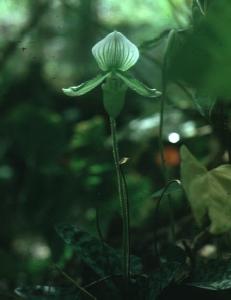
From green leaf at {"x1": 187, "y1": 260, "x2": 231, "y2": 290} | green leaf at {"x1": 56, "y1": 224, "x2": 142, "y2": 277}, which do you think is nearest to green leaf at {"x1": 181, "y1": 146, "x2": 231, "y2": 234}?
green leaf at {"x1": 187, "y1": 260, "x2": 231, "y2": 290}

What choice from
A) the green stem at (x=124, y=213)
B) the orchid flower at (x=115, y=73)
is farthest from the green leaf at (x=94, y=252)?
the orchid flower at (x=115, y=73)

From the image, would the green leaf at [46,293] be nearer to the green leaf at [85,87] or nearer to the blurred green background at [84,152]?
the blurred green background at [84,152]

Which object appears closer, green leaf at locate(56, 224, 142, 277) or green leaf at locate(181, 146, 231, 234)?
green leaf at locate(181, 146, 231, 234)

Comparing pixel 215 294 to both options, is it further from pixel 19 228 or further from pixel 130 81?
pixel 19 228

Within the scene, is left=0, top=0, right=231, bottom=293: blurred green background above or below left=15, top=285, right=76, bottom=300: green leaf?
above

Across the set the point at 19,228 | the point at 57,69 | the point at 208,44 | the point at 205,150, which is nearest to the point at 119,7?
the point at 57,69

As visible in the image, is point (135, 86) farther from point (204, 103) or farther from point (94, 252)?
point (94, 252)

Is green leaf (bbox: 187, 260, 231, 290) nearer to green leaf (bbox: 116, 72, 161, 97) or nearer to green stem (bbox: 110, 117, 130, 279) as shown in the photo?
green stem (bbox: 110, 117, 130, 279)
